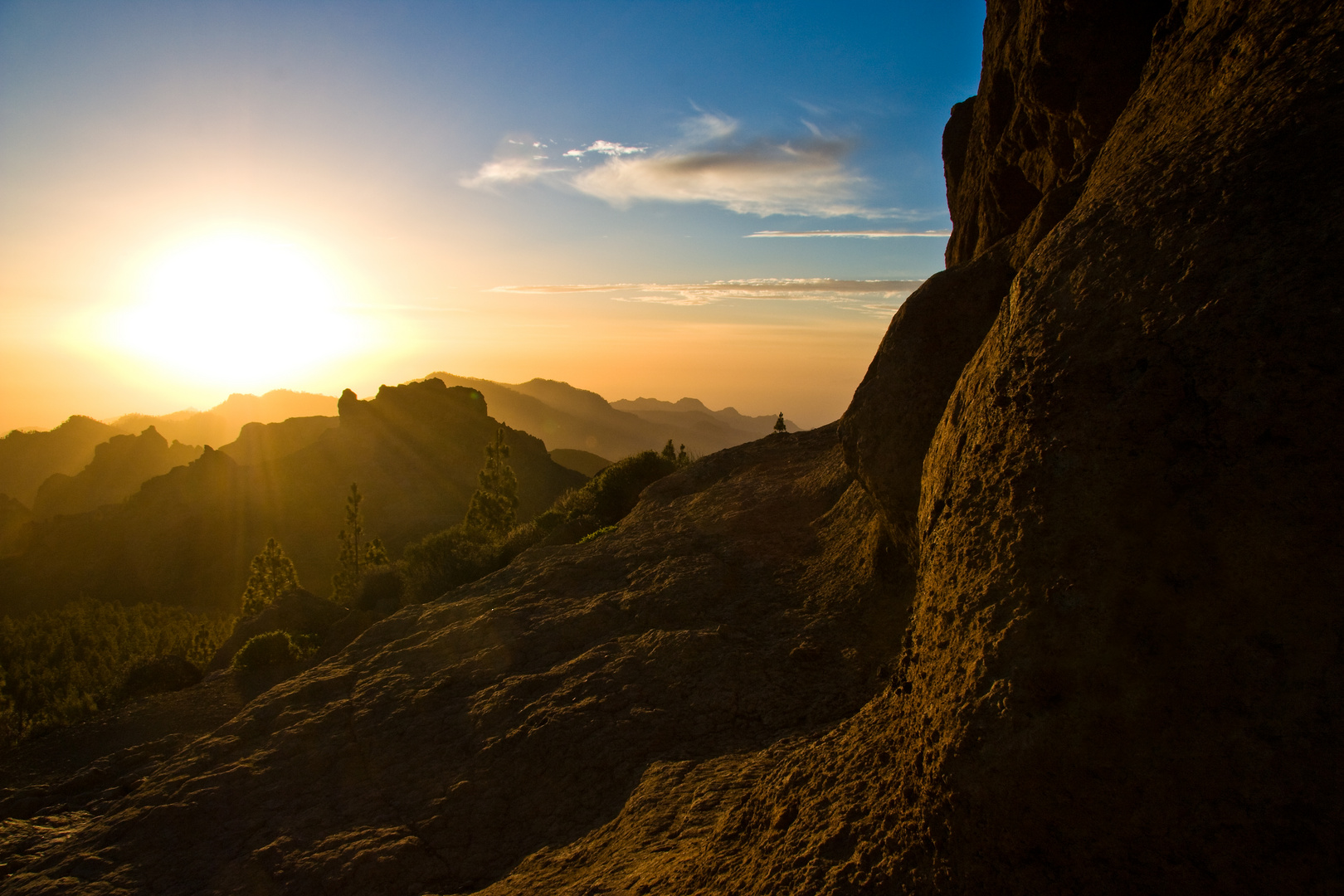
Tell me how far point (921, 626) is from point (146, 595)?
96225mm

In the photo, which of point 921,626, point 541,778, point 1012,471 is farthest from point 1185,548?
point 541,778

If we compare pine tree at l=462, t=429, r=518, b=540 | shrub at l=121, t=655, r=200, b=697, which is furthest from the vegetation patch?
pine tree at l=462, t=429, r=518, b=540

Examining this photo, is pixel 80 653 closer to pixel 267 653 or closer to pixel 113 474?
pixel 267 653

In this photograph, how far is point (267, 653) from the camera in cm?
1922

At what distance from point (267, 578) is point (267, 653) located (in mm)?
28754

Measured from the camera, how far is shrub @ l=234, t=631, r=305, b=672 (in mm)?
18875

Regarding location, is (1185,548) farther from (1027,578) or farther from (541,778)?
(541,778)

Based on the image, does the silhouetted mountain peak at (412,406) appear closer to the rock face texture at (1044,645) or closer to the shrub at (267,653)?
the shrub at (267,653)

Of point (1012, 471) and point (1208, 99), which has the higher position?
point (1208, 99)

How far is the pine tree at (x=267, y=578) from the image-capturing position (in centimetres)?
4306

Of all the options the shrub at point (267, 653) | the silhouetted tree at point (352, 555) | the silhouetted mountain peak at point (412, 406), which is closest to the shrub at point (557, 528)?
the shrub at point (267, 653)

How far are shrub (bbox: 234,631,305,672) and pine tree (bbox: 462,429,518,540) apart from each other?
1590 cm

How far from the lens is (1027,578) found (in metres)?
3.54

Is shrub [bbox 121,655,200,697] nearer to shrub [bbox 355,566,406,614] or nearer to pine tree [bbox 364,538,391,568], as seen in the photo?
shrub [bbox 355,566,406,614]
